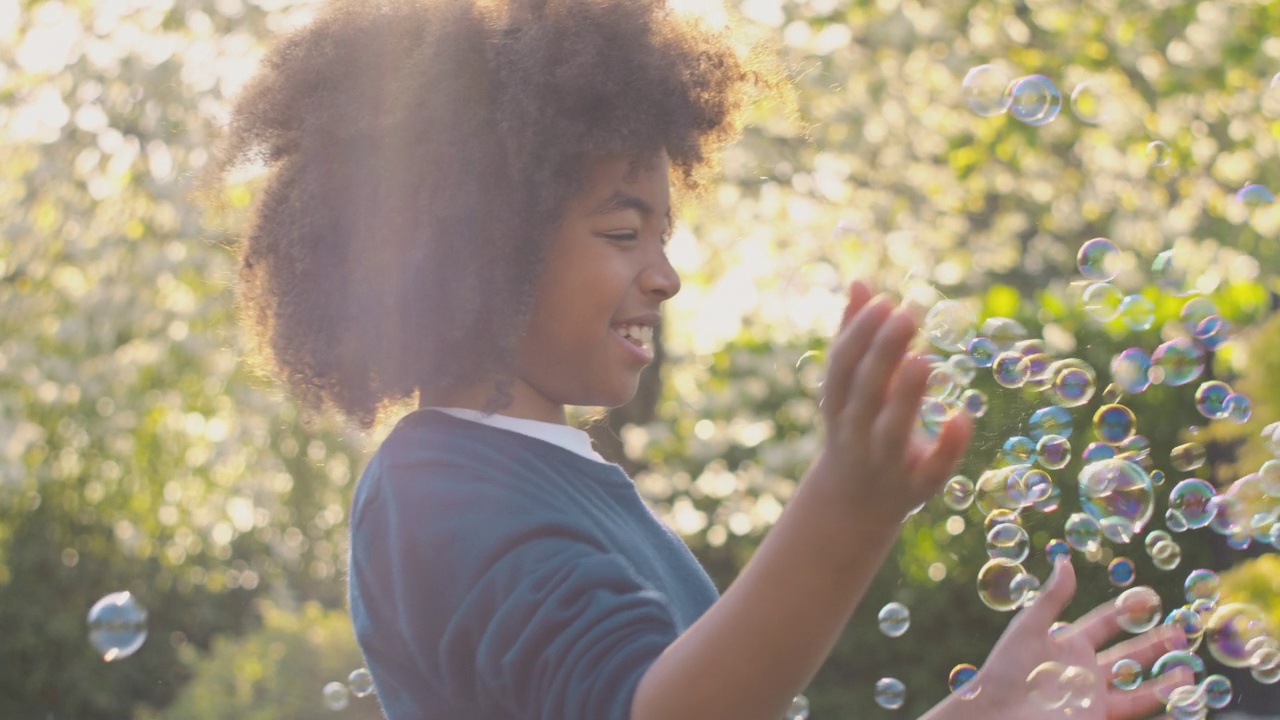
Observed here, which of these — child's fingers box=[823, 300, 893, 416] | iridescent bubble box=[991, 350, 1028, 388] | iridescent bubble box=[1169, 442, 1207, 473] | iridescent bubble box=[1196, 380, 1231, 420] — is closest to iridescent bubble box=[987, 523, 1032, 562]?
iridescent bubble box=[991, 350, 1028, 388]

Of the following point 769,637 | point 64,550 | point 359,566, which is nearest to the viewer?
point 769,637

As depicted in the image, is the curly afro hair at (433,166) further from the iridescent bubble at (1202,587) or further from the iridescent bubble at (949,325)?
the iridescent bubble at (1202,587)

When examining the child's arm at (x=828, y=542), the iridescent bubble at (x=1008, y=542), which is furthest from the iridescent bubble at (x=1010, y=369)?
the child's arm at (x=828, y=542)

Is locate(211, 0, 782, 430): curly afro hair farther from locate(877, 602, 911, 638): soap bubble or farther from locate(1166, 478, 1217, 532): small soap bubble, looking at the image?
locate(1166, 478, 1217, 532): small soap bubble

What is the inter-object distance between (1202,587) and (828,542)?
167 cm

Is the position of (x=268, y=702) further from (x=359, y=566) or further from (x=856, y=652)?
(x=359, y=566)

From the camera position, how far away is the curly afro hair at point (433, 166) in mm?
1988

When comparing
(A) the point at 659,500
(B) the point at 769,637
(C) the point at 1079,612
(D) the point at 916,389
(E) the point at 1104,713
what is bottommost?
(A) the point at 659,500

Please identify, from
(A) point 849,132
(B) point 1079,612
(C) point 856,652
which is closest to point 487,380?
(B) point 1079,612

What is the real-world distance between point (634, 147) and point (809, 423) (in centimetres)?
453

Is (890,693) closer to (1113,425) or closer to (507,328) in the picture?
(1113,425)

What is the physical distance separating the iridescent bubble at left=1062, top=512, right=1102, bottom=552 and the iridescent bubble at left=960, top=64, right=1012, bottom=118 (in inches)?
33.2

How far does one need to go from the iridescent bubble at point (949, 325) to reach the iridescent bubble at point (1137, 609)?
1.46 feet

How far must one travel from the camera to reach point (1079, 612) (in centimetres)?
468
